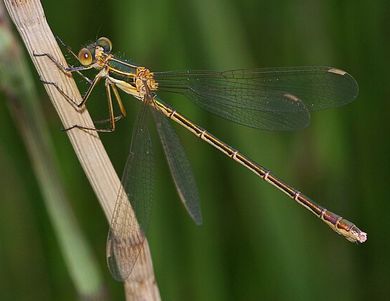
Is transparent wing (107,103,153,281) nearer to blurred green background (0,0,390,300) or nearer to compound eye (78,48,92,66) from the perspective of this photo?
compound eye (78,48,92,66)

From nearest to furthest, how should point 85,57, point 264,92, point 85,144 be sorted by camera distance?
1. point 85,144
2. point 85,57
3. point 264,92

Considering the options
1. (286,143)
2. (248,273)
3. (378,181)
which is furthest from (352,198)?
(248,273)

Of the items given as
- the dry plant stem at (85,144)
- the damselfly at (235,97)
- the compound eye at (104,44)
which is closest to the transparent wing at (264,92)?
the damselfly at (235,97)

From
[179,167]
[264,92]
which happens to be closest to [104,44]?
[179,167]

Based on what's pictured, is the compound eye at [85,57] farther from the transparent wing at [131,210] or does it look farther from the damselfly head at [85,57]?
the transparent wing at [131,210]

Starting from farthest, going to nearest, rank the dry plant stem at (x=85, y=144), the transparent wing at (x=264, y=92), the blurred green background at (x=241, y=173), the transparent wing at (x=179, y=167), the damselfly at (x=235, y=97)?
the blurred green background at (x=241, y=173) < the transparent wing at (x=264, y=92) < the damselfly at (x=235, y=97) < the transparent wing at (x=179, y=167) < the dry plant stem at (x=85, y=144)

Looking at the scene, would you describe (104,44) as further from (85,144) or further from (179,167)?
(85,144)
